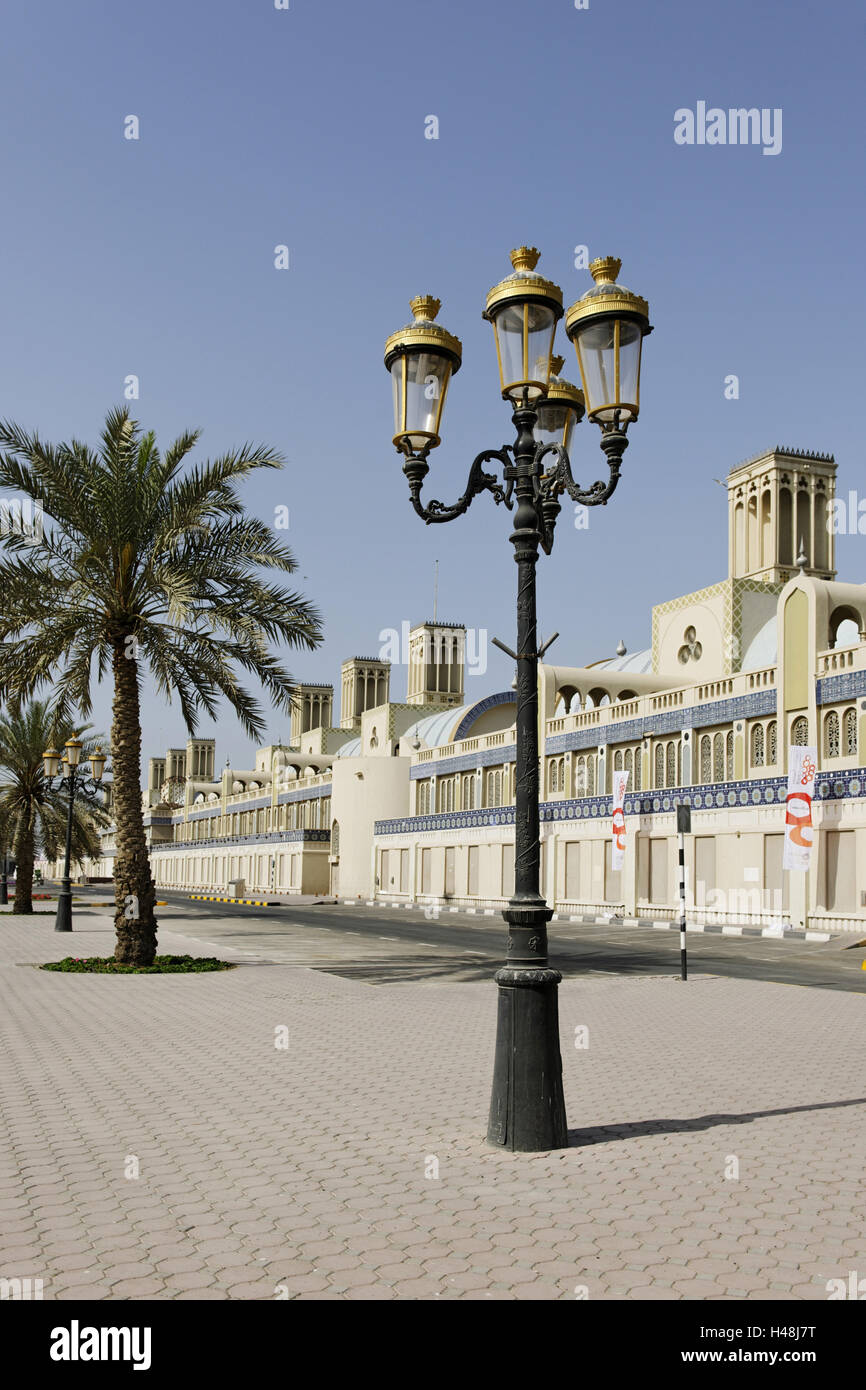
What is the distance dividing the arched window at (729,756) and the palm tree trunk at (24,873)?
21787 mm

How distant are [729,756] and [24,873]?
22451 millimetres

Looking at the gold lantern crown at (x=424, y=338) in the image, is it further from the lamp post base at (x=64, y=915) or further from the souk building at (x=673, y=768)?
the lamp post base at (x=64, y=915)

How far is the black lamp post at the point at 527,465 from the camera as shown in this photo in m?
6.92

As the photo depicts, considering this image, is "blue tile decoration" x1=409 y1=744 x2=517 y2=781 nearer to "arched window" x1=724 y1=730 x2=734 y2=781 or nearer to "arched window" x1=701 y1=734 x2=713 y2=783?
"arched window" x1=701 y1=734 x2=713 y2=783

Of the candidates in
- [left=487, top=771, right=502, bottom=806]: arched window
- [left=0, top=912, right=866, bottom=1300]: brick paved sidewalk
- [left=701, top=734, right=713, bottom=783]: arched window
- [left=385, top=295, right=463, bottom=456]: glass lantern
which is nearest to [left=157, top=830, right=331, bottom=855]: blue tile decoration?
[left=487, top=771, right=502, bottom=806]: arched window

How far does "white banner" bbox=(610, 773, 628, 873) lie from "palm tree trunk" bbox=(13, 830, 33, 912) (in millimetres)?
18588

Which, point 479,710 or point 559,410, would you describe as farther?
point 479,710

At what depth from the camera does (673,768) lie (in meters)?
38.0

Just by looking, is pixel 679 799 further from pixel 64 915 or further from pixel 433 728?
pixel 433 728

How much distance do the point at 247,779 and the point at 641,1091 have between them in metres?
96.7

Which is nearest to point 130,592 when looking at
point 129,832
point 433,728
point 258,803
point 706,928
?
point 129,832

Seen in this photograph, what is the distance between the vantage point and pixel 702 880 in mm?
34156
